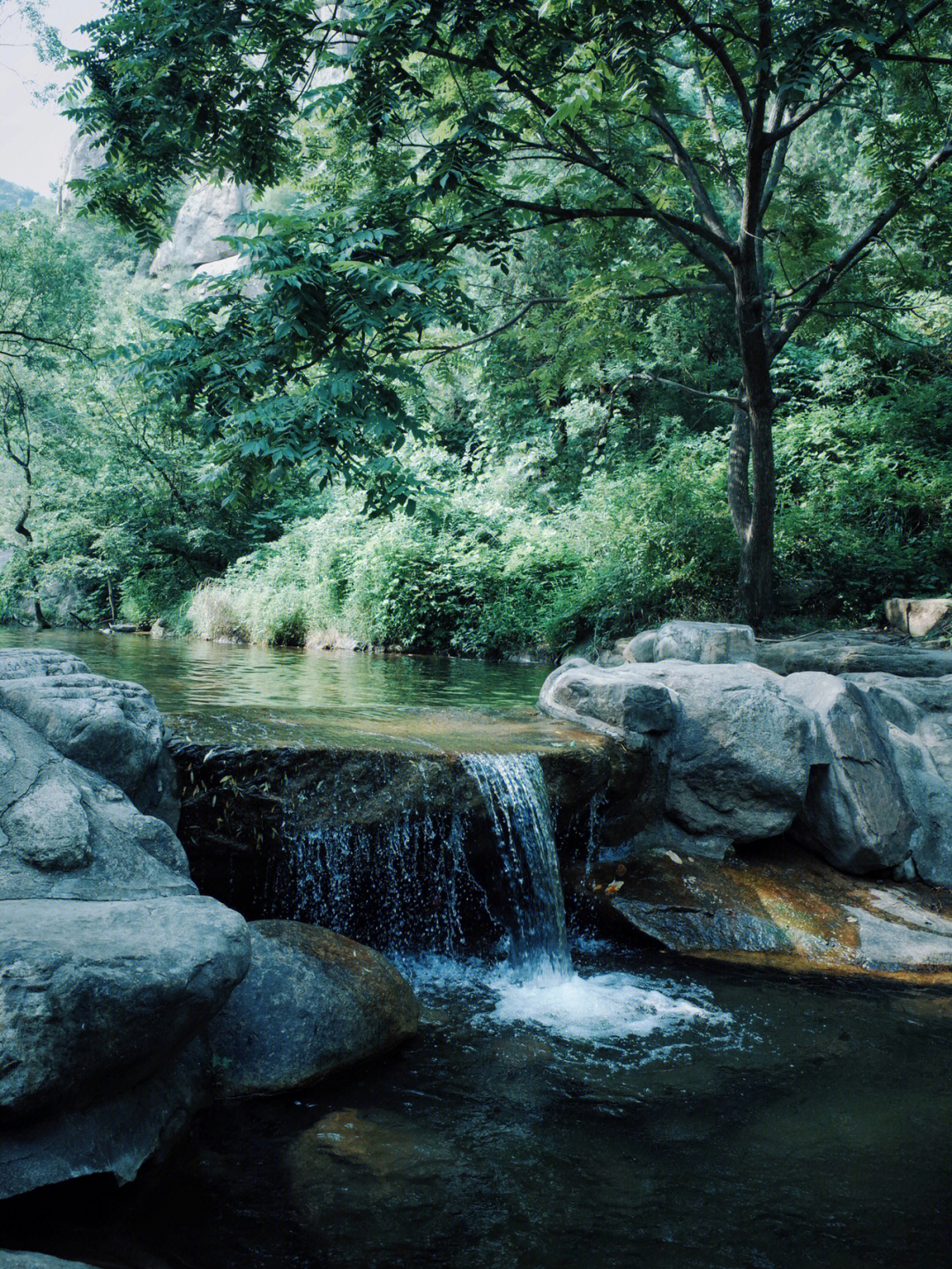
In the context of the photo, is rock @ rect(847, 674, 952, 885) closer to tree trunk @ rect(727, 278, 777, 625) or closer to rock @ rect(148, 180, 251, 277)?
tree trunk @ rect(727, 278, 777, 625)

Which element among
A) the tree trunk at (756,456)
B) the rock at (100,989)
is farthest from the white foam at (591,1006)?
the tree trunk at (756,456)

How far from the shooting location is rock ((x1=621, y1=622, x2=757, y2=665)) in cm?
819

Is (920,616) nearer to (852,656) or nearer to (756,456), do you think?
(852,656)

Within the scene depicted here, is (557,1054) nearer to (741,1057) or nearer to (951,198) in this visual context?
(741,1057)

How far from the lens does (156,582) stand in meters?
23.2

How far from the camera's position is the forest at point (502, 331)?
19.3 feet

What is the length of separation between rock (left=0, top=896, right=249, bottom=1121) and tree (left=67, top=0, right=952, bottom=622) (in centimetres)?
397

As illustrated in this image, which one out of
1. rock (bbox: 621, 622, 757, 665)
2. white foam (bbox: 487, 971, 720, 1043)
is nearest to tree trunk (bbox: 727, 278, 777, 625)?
rock (bbox: 621, 622, 757, 665)

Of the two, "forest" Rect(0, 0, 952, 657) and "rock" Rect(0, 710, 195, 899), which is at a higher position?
"forest" Rect(0, 0, 952, 657)

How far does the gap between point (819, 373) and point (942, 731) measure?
11705mm

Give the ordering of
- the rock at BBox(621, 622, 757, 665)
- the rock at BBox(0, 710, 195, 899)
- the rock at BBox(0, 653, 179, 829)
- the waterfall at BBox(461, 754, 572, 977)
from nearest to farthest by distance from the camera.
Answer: the rock at BBox(0, 710, 195, 899) < the rock at BBox(0, 653, 179, 829) < the waterfall at BBox(461, 754, 572, 977) < the rock at BBox(621, 622, 757, 665)

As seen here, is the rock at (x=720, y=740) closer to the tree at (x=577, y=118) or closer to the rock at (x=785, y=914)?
the rock at (x=785, y=914)

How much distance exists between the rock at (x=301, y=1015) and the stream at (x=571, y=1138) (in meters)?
0.09

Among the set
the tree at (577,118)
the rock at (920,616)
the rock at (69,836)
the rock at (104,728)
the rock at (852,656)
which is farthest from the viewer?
the rock at (920,616)
